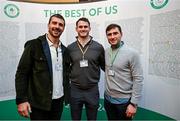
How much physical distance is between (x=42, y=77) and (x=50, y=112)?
34cm

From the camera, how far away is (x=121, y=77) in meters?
2.08

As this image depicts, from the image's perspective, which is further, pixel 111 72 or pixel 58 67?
pixel 111 72

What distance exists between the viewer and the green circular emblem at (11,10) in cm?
271

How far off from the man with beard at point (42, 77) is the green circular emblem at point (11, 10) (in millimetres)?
983

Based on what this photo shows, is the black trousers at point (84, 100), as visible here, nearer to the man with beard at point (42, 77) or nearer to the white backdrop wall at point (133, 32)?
the man with beard at point (42, 77)

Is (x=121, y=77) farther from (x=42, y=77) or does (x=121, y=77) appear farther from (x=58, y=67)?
(x=42, y=77)

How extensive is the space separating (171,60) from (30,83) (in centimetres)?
136

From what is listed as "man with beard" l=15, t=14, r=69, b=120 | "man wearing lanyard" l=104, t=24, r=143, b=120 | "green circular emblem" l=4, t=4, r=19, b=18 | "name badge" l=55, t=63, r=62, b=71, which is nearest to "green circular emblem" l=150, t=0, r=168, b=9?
"man wearing lanyard" l=104, t=24, r=143, b=120

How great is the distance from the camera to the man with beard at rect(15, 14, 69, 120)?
1841 millimetres

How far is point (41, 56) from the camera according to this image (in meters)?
1.89

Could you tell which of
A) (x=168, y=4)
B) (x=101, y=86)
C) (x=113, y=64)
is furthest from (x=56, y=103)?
(x=168, y=4)

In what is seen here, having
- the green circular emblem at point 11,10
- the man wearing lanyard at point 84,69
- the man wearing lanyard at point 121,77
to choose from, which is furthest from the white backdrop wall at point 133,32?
the man wearing lanyard at point 84,69

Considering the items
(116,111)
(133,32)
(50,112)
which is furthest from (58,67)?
(133,32)

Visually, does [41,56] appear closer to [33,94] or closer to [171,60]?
[33,94]
